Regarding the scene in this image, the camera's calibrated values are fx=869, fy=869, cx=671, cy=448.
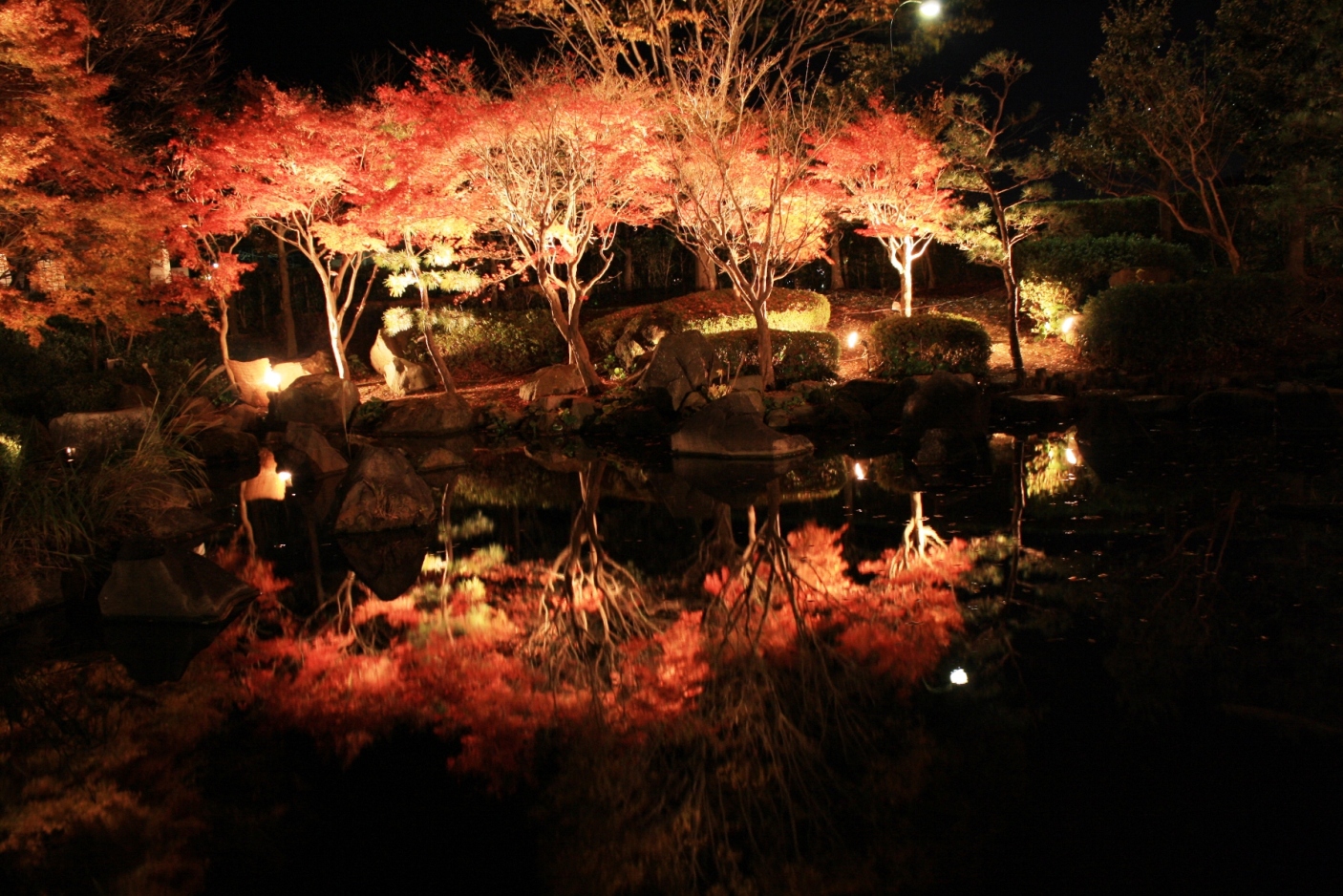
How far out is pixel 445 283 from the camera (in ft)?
58.6

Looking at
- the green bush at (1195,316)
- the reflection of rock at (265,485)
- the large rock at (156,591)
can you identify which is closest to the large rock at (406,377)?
the reflection of rock at (265,485)

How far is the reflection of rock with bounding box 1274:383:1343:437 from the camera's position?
11.3 metres

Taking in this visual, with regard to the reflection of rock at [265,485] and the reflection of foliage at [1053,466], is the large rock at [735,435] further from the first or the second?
the reflection of rock at [265,485]

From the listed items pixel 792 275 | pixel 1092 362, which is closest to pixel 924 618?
pixel 1092 362

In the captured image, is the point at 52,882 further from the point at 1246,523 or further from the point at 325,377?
the point at 325,377

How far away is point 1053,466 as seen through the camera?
9.80m

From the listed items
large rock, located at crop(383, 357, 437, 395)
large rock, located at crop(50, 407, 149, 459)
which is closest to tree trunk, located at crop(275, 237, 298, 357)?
large rock, located at crop(383, 357, 437, 395)

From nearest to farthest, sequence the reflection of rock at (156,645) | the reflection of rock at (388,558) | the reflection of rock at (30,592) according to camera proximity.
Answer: the reflection of rock at (156,645), the reflection of rock at (30,592), the reflection of rock at (388,558)

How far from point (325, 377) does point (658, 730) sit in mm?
14341

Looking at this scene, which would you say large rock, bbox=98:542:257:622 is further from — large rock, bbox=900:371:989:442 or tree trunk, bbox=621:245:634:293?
tree trunk, bbox=621:245:634:293

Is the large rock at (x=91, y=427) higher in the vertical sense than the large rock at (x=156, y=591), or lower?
Answer: higher

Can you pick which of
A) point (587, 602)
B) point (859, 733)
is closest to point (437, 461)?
point (587, 602)

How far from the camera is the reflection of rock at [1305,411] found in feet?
37.0

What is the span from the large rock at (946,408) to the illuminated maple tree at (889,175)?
4867mm
